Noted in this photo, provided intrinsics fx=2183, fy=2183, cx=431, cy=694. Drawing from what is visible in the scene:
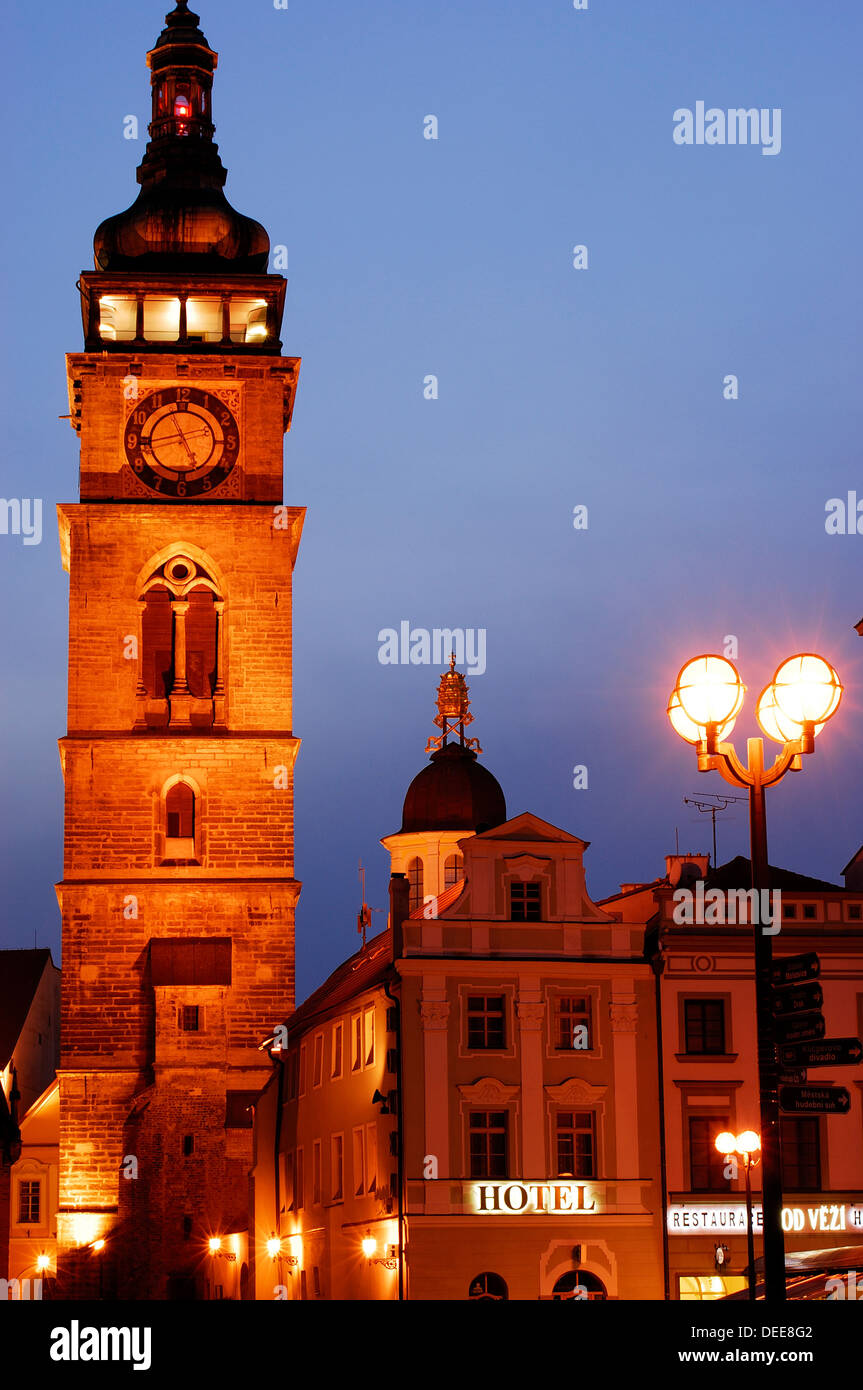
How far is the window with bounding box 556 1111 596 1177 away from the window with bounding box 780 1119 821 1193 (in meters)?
3.59

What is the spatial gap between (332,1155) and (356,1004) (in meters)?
3.84

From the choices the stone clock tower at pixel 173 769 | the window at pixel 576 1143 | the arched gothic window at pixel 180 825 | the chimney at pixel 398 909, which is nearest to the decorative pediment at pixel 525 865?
the chimney at pixel 398 909

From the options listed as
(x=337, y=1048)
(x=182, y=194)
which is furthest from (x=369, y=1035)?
(x=182, y=194)

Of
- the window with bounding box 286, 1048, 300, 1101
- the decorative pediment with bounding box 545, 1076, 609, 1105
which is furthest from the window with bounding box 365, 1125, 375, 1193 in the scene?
the window with bounding box 286, 1048, 300, 1101

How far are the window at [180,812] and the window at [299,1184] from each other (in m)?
11.1

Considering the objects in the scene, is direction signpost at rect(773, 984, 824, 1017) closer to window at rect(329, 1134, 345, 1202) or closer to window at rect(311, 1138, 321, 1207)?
window at rect(329, 1134, 345, 1202)

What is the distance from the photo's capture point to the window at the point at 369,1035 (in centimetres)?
4409

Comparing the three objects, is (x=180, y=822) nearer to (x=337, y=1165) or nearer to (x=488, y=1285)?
(x=337, y=1165)

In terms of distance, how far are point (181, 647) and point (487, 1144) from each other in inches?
913

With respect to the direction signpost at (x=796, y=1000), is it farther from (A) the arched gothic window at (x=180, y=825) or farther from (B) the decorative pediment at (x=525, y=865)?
(A) the arched gothic window at (x=180, y=825)

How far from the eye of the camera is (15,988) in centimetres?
8444

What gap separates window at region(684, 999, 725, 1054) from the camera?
41.7 m
